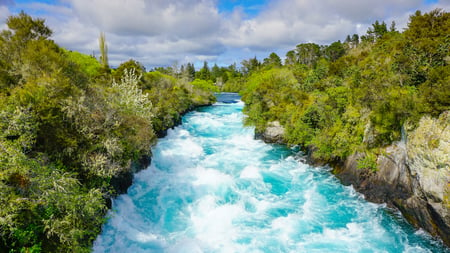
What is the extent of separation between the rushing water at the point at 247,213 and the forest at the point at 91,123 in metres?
1.77

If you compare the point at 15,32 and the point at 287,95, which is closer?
the point at 15,32

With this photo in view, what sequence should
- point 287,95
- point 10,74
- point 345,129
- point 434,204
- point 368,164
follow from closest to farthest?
point 434,204 < point 10,74 < point 368,164 < point 345,129 < point 287,95

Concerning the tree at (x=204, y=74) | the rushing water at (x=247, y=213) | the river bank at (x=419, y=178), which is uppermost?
the tree at (x=204, y=74)

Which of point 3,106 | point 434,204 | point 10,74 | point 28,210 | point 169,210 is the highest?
point 10,74

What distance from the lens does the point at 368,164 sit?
48.6 feet

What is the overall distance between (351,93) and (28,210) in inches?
784

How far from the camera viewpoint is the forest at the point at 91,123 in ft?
25.1

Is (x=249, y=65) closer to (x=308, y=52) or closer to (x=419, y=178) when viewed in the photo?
(x=308, y=52)

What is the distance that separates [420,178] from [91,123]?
1566 cm

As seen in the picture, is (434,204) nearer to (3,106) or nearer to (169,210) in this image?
(169,210)

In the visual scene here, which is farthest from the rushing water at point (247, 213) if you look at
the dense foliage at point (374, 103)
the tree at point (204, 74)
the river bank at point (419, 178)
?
the tree at point (204, 74)

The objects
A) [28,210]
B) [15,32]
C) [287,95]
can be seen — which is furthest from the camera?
[287,95]

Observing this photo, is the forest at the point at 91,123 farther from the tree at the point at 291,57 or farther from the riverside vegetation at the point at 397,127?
the tree at the point at 291,57

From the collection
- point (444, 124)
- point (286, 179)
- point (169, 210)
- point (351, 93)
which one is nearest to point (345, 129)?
point (351, 93)
